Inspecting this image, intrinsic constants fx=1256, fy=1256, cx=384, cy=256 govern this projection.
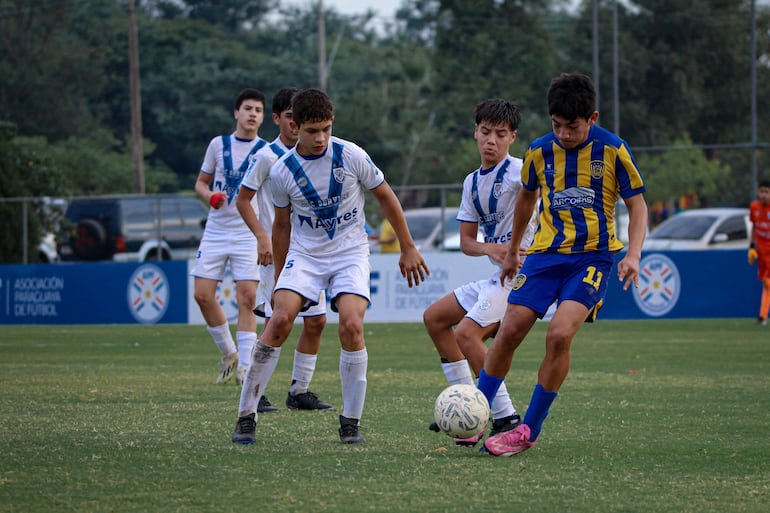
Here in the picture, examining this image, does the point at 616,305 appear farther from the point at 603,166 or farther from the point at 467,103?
the point at 467,103

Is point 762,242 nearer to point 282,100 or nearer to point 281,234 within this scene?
point 282,100

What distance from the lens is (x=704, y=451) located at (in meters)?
6.65

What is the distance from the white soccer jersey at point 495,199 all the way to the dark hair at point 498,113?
0.23m

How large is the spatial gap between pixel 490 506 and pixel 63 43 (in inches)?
2220

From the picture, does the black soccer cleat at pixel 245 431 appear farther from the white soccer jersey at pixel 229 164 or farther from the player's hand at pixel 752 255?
the player's hand at pixel 752 255

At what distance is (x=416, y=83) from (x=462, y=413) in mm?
53242

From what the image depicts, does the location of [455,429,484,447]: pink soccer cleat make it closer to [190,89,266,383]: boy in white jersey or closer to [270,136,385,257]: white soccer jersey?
[270,136,385,257]: white soccer jersey

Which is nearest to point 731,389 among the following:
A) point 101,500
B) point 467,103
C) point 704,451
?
point 704,451

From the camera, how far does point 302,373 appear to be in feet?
29.2

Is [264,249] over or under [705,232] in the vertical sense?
over

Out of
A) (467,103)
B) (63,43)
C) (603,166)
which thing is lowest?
(603,166)

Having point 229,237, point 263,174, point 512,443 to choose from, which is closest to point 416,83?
point 229,237

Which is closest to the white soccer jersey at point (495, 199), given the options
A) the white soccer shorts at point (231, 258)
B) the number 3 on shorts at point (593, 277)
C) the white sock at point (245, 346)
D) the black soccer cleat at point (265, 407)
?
the number 3 on shorts at point (593, 277)

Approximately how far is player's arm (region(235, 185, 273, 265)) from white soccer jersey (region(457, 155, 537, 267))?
1483 mm
